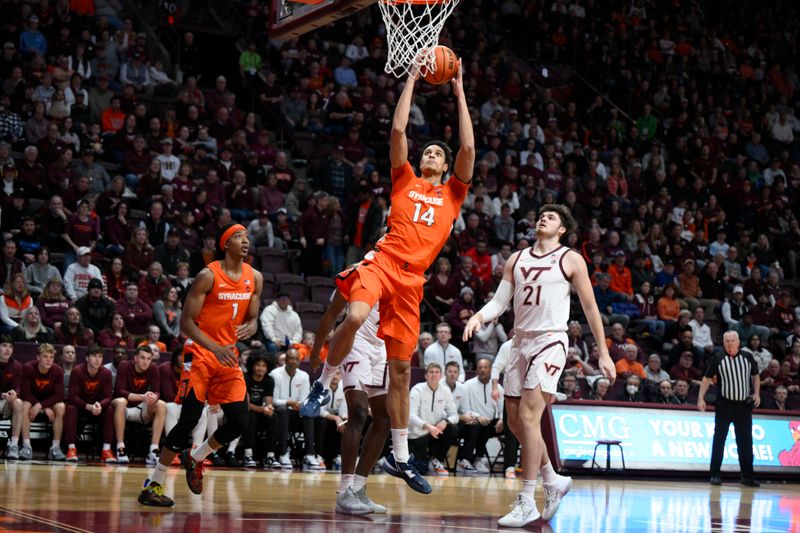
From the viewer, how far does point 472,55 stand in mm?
23906

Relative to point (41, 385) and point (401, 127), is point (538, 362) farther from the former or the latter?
point (41, 385)

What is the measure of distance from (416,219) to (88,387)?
23.5 ft

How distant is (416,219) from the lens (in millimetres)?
7652

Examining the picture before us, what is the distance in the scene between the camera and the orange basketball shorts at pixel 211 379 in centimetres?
791

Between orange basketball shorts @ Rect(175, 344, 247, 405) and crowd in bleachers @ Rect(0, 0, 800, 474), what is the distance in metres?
6.27

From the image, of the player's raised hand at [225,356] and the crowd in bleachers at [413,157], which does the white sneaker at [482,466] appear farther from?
the player's raised hand at [225,356]

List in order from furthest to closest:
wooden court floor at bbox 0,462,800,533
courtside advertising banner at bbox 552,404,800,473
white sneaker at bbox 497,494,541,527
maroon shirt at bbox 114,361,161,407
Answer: courtside advertising banner at bbox 552,404,800,473
maroon shirt at bbox 114,361,161,407
white sneaker at bbox 497,494,541,527
wooden court floor at bbox 0,462,800,533

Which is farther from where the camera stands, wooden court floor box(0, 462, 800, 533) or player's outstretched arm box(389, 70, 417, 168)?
player's outstretched arm box(389, 70, 417, 168)

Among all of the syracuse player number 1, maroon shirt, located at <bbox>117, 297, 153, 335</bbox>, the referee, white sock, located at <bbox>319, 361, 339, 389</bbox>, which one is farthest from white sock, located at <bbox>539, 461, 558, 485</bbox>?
maroon shirt, located at <bbox>117, 297, 153, 335</bbox>

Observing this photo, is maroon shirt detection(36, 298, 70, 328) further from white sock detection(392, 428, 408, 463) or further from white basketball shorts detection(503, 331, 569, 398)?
white basketball shorts detection(503, 331, 569, 398)

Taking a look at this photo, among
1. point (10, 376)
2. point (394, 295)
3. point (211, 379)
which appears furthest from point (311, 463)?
point (394, 295)

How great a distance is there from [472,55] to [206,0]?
5.82 meters

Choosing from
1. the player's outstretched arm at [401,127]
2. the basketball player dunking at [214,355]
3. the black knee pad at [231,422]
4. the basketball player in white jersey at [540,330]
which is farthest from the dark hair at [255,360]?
the player's outstretched arm at [401,127]

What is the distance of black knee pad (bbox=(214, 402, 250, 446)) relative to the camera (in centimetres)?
794
